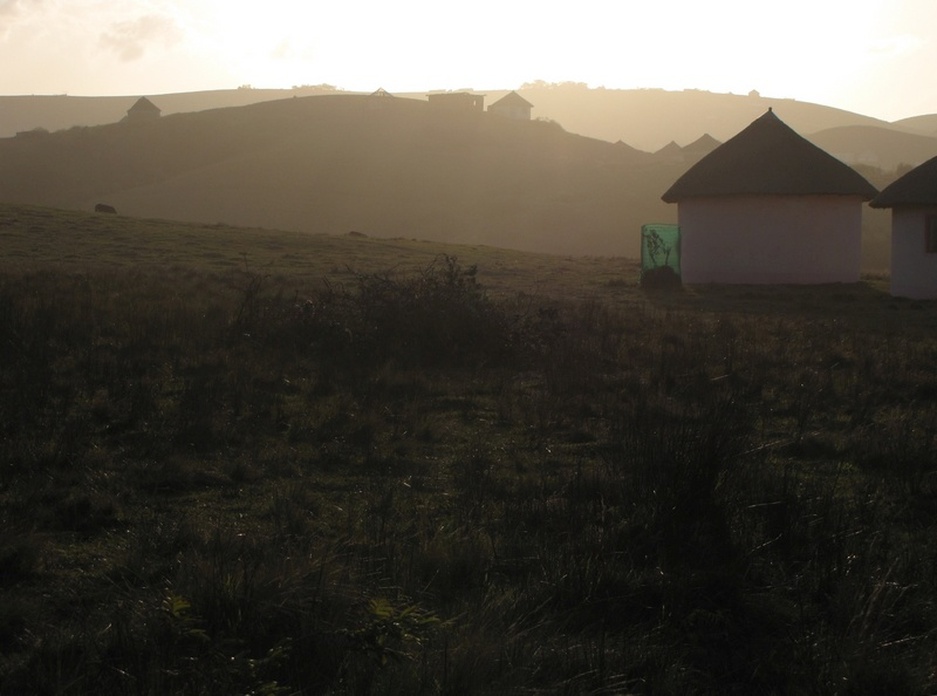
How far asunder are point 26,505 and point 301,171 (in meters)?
70.9

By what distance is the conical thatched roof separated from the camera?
91.7ft

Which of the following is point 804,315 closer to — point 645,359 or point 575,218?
point 645,359

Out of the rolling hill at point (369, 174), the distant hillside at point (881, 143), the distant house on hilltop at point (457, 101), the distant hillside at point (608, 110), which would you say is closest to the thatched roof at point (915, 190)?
the rolling hill at point (369, 174)

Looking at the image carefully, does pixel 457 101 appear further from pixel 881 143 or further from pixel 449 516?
pixel 449 516

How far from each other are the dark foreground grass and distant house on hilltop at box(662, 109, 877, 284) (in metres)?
15.9

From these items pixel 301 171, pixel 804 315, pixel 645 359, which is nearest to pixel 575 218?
pixel 301 171

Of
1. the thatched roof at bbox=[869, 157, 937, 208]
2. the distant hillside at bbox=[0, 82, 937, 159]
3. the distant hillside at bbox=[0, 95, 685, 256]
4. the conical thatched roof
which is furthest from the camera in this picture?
the distant hillside at bbox=[0, 82, 937, 159]

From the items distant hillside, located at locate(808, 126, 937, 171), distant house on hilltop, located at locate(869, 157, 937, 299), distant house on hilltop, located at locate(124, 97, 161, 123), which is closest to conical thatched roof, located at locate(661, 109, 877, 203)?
distant house on hilltop, located at locate(869, 157, 937, 299)

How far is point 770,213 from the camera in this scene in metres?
28.4

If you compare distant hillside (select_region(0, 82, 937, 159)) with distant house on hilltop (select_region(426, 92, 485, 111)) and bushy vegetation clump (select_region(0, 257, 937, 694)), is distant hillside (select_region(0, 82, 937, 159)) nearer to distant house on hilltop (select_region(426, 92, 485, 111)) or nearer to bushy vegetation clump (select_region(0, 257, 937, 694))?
distant house on hilltop (select_region(426, 92, 485, 111))

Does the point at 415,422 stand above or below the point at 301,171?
below

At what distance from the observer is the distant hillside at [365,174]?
6231cm

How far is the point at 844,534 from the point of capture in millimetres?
5871

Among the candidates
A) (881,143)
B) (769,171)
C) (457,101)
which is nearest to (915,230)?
(769,171)
